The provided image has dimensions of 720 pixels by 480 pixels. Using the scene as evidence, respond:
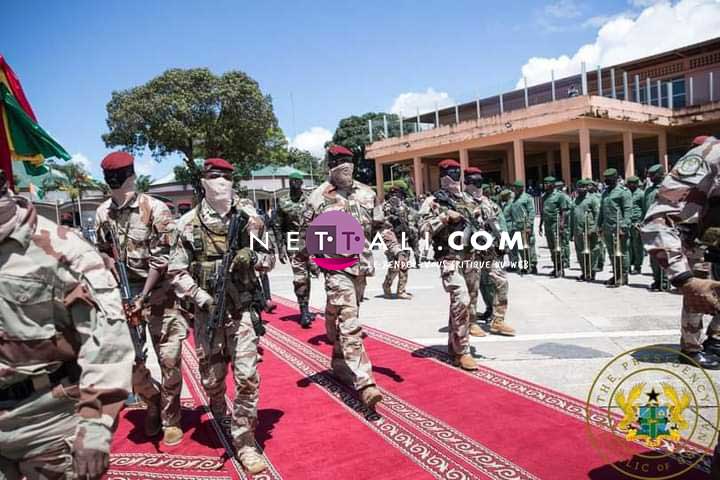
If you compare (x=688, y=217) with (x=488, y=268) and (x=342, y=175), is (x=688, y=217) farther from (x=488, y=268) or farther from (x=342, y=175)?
(x=488, y=268)

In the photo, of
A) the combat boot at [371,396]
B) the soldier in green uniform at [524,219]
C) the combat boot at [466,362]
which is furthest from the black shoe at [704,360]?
the soldier in green uniform at [524,219]

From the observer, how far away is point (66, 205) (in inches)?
1361

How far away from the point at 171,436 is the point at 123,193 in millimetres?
1899

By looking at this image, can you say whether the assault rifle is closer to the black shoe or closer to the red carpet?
the red carpet

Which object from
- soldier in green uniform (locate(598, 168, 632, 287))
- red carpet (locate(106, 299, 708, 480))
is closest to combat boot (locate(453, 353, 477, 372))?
red carpet (locate(106, 299, 708, 480))

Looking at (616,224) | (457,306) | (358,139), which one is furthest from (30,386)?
(358,139)

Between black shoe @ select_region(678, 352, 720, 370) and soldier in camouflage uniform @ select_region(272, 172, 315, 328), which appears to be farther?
soldier in camouflage uniform @ select_region(272, 172, 315, 328)

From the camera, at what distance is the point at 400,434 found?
12.6 feet

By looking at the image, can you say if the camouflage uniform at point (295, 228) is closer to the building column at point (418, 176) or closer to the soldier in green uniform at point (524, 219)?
the soldier in green uniform at point (524, 219)

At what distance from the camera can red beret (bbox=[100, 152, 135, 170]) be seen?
3.93 metres

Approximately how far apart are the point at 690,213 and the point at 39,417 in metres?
3.33

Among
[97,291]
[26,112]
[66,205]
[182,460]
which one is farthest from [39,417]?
[66,205]

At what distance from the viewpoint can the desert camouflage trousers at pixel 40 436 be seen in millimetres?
1941

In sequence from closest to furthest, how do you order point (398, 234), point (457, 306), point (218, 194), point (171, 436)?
point (218, 194) < point (171, 436) < point (457, 306) < point (398, 234)
